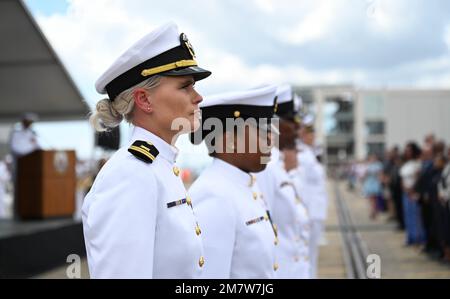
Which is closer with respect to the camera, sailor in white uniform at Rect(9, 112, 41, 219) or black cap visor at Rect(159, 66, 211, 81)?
black cap visor at Rect(159, 66, 211, 81)

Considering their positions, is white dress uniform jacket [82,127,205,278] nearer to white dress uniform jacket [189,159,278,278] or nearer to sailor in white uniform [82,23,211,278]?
→ sailor in white uniform [82,23,211,278]

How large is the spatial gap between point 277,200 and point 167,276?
231 centimetres

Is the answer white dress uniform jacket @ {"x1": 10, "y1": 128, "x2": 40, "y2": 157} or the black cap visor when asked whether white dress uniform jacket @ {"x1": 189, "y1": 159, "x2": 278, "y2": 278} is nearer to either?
the black cap visor

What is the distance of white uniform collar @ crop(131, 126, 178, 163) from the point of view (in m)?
1.91

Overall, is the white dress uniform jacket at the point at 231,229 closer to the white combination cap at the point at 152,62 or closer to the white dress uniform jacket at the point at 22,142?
the white combination cap at the point at 152,62

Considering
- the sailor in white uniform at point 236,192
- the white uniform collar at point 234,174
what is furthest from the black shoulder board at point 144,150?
the white uniform collar at point 234,174

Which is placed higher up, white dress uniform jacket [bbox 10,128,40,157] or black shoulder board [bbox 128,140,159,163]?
white dress uniform jacket [bbox 10,128,40,157]

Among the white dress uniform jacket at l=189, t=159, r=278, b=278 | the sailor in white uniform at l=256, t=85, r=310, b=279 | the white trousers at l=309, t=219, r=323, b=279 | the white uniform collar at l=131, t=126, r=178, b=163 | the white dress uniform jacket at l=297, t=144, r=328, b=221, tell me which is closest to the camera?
the white uniform collar at l=131, t=126, r=178, b=163

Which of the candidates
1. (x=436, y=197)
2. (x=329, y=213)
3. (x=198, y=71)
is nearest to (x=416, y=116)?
(x=329, y=213)

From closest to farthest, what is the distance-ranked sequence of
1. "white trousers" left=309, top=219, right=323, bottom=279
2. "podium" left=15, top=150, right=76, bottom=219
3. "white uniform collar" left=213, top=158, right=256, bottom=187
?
"white uniform collar" left=213, top=158, right=256, bottom=187 < "white trousers" left=309, top=219, right=323, bottom=279 < "podium" left=15, top=150, right=76, bottom=219

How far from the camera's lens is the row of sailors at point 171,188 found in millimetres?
1624

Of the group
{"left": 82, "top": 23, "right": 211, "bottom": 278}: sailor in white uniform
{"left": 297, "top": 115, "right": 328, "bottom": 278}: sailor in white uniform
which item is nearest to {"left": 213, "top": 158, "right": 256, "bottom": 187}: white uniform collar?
{"left": 82, "top": 23, "right": 211, "bottom": 278}: sailor in white uniform

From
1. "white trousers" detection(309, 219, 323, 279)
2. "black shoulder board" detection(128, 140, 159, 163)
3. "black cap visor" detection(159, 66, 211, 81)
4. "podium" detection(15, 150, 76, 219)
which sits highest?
"podium" detection(15, 150, 76, 219)

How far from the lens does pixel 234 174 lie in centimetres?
277
